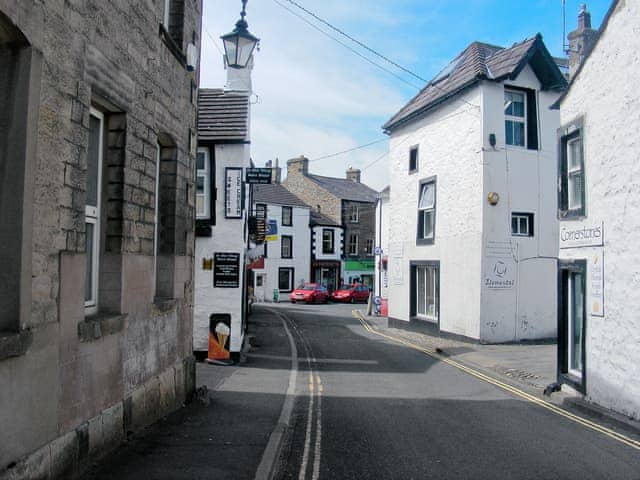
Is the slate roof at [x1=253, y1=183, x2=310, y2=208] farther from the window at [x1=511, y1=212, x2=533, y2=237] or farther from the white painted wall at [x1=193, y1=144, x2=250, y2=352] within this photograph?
the white painted wall at [x1=193, y1=144, x2=250, y2=352]

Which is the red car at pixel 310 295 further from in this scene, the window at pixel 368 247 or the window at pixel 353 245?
the window at pixel 368 247

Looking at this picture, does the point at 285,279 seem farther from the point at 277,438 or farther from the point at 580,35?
the point at 277,438

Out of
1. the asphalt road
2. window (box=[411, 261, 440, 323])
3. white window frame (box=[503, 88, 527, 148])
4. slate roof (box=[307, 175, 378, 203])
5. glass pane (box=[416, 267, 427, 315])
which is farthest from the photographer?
slate roof (box=[307, 175, 378, 203])

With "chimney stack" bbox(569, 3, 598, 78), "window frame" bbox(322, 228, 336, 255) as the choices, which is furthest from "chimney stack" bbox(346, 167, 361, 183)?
"chimney stack" bbox(569, 3, 598, 78)

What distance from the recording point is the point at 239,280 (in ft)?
49.7

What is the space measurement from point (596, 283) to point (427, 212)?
1259 cm

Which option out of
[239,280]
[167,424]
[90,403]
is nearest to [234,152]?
[239,280]

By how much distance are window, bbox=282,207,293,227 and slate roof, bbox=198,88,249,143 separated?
29.4 meters

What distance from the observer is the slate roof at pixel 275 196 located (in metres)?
46.1

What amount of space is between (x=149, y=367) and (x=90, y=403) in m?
1.75

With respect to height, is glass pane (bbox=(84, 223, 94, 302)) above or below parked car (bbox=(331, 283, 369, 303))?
above

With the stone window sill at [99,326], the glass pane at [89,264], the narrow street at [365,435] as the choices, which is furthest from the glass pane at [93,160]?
the narrow street at [365,435]

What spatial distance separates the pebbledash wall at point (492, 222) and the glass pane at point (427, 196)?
0.98 metres

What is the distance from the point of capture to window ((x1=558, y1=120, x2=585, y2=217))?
1051cm
